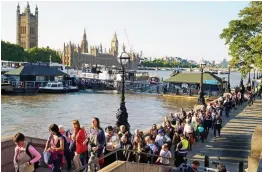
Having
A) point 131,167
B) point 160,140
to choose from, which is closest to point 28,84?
point 160,140

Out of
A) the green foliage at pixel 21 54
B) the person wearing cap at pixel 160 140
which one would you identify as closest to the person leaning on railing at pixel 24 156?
the person wearing cap at pixel 160 140

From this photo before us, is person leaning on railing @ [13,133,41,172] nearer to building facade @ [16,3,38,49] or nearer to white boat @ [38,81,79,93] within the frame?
white boat @ [38,81,79,93]

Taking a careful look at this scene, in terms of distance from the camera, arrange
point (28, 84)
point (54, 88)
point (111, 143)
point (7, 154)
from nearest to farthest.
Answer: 1. point (7, 154)
2. point (111, 143)
3. point (54, 88)
4. point (28, 84)

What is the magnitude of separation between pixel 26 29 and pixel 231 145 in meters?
169

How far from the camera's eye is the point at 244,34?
1308 inches

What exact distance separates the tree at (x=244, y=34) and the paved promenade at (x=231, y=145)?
1034 centimetres

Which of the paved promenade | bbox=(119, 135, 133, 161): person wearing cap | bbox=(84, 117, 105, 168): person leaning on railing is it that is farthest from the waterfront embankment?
bbox=(119, 135, 133, 161): person wearing cap

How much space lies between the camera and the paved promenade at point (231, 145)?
13.3 meters

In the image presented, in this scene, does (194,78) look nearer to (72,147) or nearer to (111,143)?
(111,143)

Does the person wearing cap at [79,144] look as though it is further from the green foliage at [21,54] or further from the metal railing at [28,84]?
the green foliage at [21,54]

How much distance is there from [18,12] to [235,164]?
179709 millimetres

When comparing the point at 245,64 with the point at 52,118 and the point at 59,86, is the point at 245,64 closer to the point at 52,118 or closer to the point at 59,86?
the point at 52,118

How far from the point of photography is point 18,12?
589 feet

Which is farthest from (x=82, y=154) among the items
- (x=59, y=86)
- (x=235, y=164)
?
(x=59, y=86)
